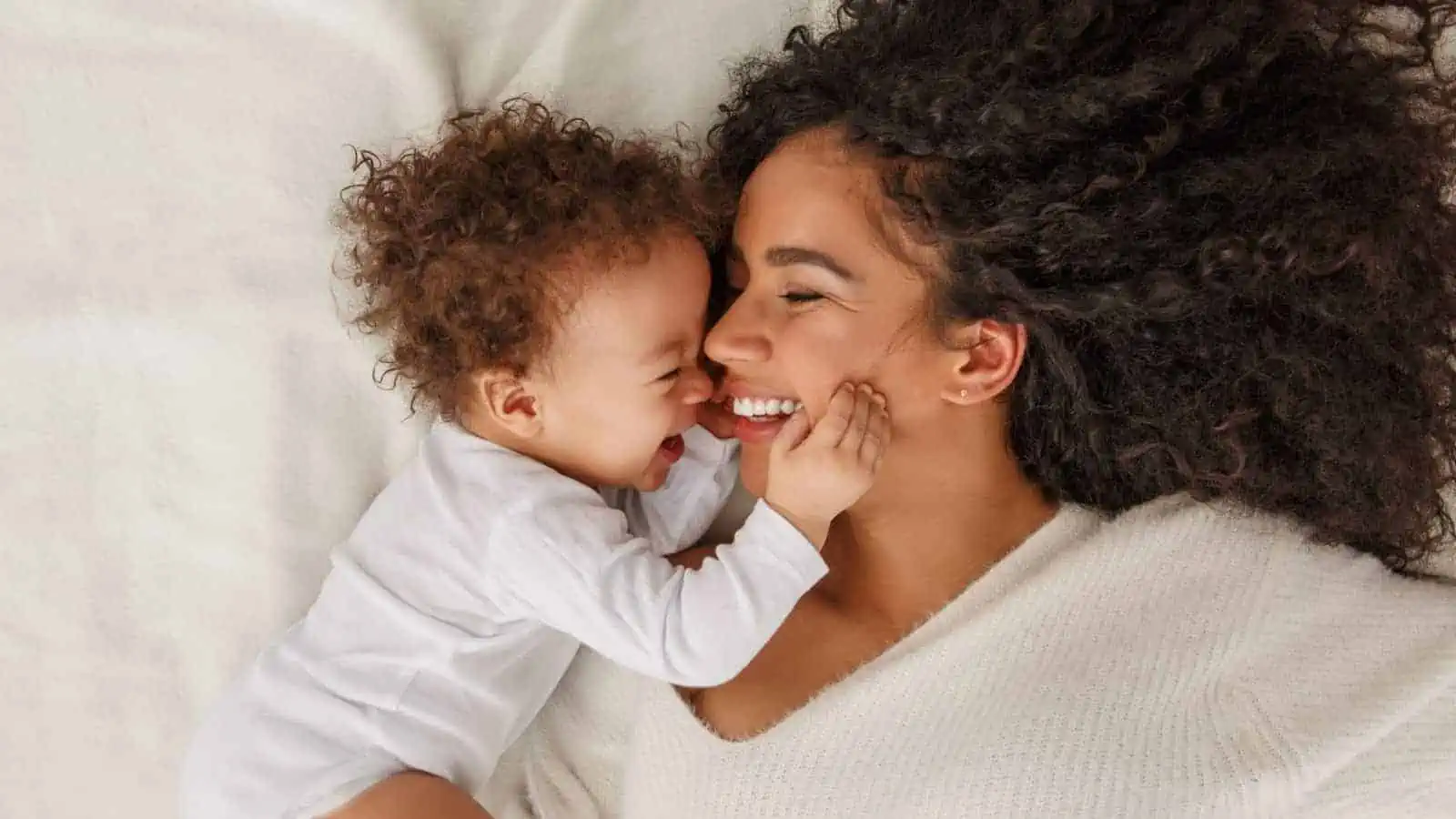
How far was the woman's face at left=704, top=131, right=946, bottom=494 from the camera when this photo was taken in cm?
137

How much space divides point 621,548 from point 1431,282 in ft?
3.60

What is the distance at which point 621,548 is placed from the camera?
4.77ft

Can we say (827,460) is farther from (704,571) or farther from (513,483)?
(513,483)

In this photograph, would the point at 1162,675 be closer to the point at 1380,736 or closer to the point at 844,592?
the point at 1380,736

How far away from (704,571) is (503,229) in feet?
1.67

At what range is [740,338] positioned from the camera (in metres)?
1.38

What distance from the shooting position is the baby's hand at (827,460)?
4.49ft

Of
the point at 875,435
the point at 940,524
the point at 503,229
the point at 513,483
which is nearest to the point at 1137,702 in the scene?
the point at 940,524

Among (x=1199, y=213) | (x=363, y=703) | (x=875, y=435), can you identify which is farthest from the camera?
(x=363, y=703)

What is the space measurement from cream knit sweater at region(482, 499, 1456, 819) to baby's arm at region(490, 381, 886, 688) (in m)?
0.17

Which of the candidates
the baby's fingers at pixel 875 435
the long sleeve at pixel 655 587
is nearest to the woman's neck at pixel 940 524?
the baby's fingers at pixel 875 435

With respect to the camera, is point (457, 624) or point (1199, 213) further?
point (457, 624)

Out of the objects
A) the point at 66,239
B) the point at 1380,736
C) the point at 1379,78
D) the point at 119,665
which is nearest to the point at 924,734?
the point at 1380,736

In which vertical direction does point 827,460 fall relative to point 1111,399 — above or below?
above
